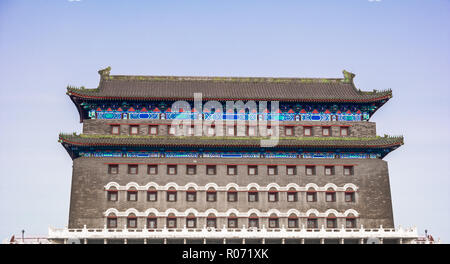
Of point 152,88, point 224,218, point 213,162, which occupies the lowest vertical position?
point 224,218

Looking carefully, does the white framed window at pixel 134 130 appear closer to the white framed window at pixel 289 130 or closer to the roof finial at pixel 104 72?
the roof finial at pixel 104 72

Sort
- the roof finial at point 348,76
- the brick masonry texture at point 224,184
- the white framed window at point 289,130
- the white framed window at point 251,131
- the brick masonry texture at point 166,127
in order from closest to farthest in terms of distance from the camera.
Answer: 1. the brick masonry texture at point 224,184
2. the brick masonry texture at point 166,127
3. the white framed window at point 251,131
4. the white framed window at point 289,130
5. the roof finial at point 348,76

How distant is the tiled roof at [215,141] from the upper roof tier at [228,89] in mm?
4179

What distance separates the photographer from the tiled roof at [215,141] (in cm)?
5494

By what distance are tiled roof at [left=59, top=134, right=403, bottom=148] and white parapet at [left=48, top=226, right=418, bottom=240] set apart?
314 inches

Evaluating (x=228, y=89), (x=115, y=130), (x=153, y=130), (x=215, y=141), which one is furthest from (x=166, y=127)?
(x=228, y=89)

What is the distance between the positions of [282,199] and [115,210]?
1549cm

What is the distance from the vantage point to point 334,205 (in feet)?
182

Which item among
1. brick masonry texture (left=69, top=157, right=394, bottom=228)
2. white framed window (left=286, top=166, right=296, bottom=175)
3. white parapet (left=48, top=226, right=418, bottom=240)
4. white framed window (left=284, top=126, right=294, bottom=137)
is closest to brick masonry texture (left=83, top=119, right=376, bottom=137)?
white framed window (left=284, top=126, right=294, bottom=137)

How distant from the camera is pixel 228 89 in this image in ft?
201

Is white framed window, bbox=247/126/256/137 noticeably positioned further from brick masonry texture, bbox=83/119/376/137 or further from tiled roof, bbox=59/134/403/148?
tiled roof, bbox=59/134/403/148

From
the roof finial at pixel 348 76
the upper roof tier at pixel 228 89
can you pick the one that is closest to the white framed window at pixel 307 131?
the upper roof tier at pixel 228 89
